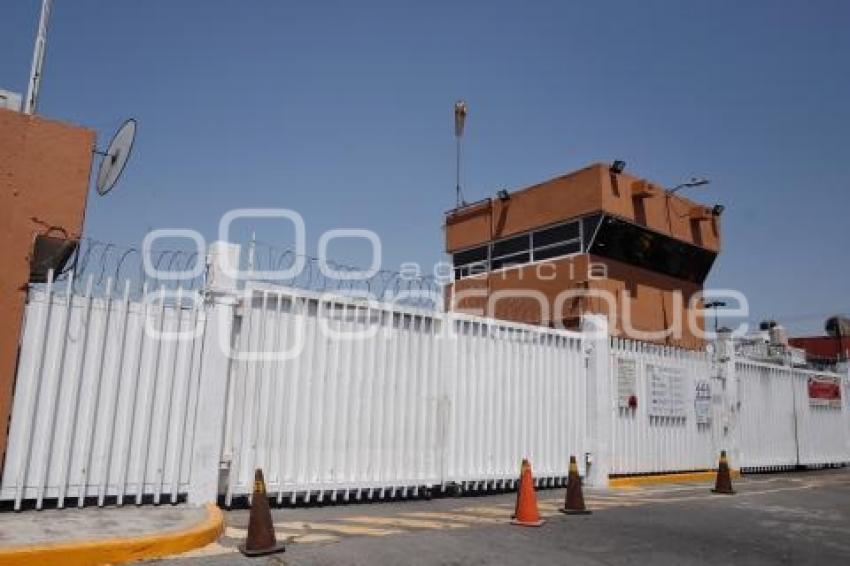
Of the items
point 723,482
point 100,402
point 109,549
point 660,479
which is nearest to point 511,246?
Answer: point 660,479

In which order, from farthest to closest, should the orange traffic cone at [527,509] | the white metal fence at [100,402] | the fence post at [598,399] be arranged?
the fence post at [598,399]
the orange traffic cone at [527,509]
the white metal fence at [100,402]

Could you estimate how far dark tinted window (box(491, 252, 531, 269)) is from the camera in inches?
715

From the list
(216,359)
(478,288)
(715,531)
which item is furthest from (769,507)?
(478,288)

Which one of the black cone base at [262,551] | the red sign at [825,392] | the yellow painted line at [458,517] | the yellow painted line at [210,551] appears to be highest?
the red sign at [825,392]

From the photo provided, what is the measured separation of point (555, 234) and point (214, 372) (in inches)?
463

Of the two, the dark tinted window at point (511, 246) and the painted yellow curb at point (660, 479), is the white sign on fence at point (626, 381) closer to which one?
the painted yellow curb at point (660, 479)

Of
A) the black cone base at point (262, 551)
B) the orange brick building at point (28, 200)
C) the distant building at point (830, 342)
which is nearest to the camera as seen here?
the black cone base at point (262, 551)

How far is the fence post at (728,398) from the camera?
15203mm

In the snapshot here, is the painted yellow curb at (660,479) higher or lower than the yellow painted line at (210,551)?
higher

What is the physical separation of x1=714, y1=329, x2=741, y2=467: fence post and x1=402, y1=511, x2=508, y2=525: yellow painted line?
9.28 meters

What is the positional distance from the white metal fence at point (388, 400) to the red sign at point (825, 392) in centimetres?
1143

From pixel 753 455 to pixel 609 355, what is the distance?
672 centimetres

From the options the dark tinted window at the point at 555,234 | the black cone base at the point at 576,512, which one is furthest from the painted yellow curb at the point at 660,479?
the dark tinted window at the point at 555,234

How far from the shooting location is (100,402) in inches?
269
